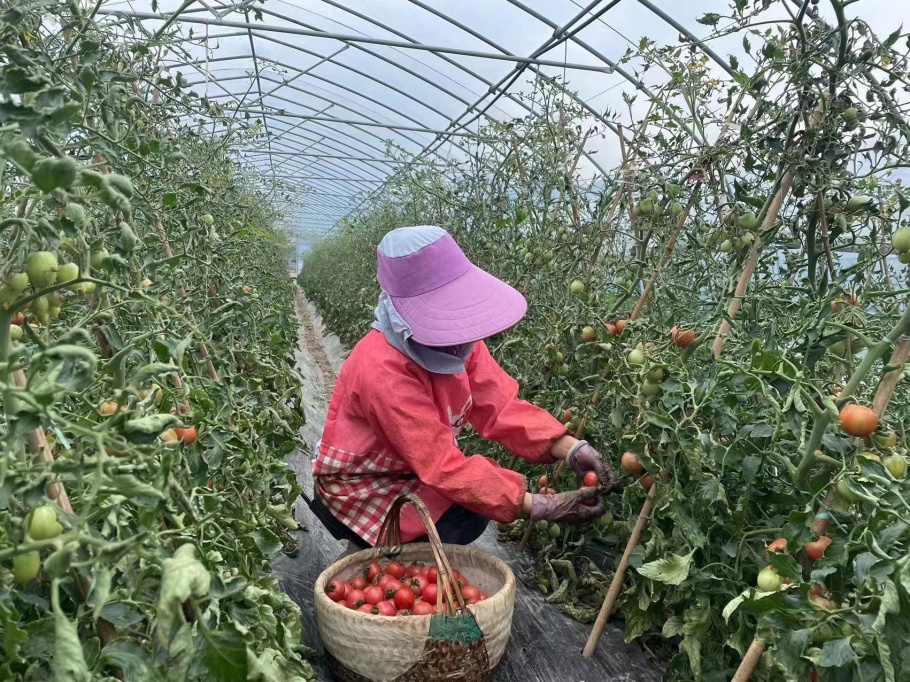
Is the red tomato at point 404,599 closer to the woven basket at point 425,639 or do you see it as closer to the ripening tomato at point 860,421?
the woven basket at point 425,639

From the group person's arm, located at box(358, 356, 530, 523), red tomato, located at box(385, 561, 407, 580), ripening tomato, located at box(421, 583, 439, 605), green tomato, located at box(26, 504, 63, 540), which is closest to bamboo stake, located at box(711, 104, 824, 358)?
person's arm, located at box(358, 356, 530, 523)

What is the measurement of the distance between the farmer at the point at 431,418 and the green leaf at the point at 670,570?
53 centimetres

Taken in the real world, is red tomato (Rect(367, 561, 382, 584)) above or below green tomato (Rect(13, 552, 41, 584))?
below

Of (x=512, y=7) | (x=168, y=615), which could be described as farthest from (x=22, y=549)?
(x=512, y=7)

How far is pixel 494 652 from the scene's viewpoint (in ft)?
6.08

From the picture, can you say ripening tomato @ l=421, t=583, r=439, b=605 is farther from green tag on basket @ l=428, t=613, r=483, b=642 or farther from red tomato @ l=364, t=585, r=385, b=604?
green tag on basket @ l=428, t=613, r=483, b=642

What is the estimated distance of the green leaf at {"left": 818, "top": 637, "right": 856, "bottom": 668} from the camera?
3.36 ft

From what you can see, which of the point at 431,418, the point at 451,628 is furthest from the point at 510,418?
the point at 451,628

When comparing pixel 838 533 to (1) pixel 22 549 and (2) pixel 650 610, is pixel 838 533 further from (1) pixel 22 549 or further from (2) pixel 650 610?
(1) pixel 22 549

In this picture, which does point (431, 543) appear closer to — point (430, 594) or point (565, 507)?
point (430, 594)

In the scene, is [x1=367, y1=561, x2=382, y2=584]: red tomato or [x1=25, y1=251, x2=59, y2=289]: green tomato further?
[x1=367, y1=561, x2=382, y2=584]: red tomato

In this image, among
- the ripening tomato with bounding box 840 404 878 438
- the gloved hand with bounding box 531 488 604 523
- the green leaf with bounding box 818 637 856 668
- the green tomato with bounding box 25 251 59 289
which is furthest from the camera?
the gloved hand with bounding box 531 488 604 523

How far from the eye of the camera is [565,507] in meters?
2.06

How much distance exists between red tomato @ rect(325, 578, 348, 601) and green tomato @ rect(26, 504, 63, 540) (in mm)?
1323
